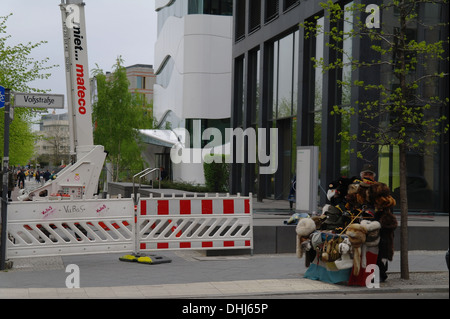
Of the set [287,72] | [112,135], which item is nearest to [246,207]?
[287,72]

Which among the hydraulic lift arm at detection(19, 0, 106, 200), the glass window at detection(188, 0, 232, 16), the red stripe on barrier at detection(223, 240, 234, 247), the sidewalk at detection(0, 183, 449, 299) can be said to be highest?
the glass window at detection(188, 0, 232, 16)

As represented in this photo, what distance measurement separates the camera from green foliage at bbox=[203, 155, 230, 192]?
3691 cm

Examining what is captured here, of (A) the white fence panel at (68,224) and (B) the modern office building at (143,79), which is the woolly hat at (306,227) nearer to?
(A) the white fence panel at (68,224)

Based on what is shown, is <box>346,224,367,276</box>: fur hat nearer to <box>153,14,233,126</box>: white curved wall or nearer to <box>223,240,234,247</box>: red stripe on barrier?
<box>223,240,234,247</box>: red stripe on barrier

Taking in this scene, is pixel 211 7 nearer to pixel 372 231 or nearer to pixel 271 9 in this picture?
pixel 271 9

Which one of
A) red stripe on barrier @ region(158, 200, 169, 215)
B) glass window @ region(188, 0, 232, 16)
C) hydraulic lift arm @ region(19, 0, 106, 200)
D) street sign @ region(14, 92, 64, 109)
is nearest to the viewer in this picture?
street sign @ region(14, 92, 64, 109)

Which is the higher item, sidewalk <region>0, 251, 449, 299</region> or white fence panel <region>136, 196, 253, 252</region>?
white fence panel <region>136, 196, 253, 252</region>

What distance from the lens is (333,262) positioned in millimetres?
9375

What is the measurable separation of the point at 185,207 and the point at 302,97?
14634 millimetres

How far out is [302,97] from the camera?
26.0 m

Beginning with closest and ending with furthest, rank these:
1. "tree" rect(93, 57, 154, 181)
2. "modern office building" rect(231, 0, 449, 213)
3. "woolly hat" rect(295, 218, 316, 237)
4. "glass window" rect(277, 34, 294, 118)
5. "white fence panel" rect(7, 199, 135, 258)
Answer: "woolly hat" rect(295, 218, 316, 237) → "white fence panel" rect(7, 199, 135, 258) → "modern office building" rect(231, 0, 449, 213) → "glass window" rect(277, 34, 294, 118) → "tree" rect(93, 57, 154, 181)

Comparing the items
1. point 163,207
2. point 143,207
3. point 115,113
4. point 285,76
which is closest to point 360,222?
point 163,207

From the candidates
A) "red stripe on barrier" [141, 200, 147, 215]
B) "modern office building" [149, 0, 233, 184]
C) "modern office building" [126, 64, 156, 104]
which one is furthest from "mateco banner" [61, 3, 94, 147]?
"modern office building" [126, 64, 156, 104]
